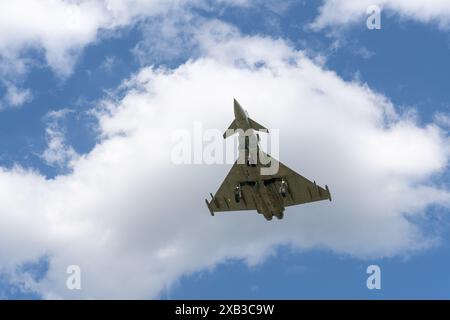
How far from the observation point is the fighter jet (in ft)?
272

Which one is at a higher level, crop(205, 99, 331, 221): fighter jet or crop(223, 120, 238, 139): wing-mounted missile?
crop(223, 120, 238, 139): wing-mounted missile

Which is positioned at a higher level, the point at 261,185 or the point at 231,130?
the point at 231,130

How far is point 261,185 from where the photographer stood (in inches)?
3317

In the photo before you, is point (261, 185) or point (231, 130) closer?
point (231, 130)

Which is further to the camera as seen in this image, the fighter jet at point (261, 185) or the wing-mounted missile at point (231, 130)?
the fighter jet at point (261, 185)

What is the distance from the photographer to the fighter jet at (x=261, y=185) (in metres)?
82.8

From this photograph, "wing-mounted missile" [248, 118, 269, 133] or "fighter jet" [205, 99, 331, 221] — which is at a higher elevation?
"wing-mounted missile" [248, 118, 269, 133]

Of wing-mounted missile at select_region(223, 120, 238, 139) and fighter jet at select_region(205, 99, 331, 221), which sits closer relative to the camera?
wing-mounted missile at select_region(223, 120, 238, 139)
